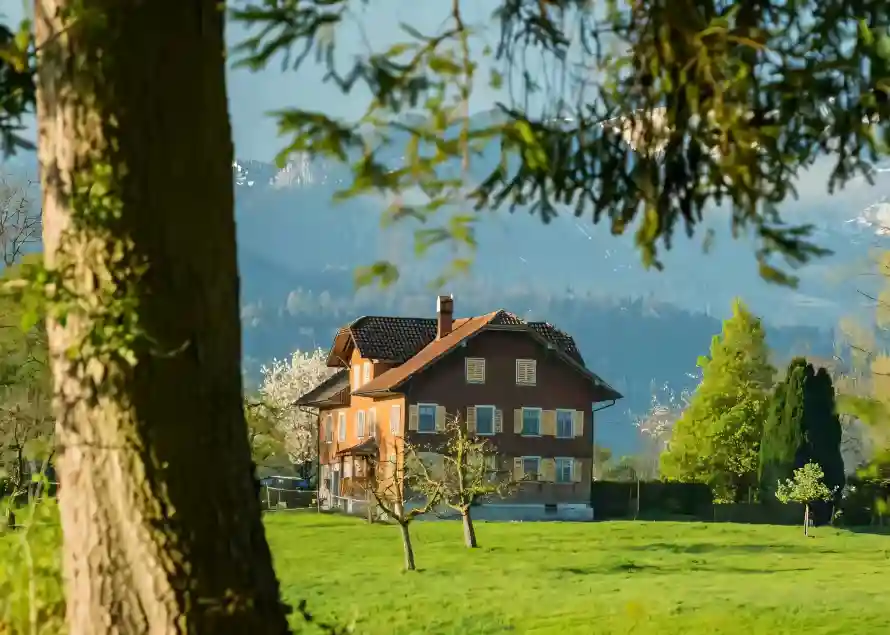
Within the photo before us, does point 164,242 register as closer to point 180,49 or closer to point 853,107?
point 180,49

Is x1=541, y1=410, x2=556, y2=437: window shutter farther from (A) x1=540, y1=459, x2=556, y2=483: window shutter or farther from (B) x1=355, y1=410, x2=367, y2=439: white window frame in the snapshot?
(B) x1=355, y1=410, x2=367, y2=439: white window frame

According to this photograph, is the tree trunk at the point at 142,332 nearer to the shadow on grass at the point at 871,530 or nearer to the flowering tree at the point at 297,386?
the shadow on grass at the point at 871,530

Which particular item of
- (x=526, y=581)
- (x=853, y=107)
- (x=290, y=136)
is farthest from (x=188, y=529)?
(x=526, y=581)

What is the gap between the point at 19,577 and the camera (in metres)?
4.62

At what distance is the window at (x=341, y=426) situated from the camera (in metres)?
48.7

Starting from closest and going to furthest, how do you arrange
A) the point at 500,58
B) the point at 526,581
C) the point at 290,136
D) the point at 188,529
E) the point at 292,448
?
the point at 188,529, the point at 290,136, the point at 500,58, the point at 526,581, the point at 292,448

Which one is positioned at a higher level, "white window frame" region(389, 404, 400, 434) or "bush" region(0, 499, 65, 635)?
"white window frame" region(389, 404, 400, 434)

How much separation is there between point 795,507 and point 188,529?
43.0 m

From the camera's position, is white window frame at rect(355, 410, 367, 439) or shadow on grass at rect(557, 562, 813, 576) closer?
shadow on grass at rect(557, 562, 813, 576)

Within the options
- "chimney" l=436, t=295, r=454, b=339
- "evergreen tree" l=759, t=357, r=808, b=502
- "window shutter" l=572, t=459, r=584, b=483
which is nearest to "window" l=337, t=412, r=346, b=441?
"chimney" l=436, t=295, r=454, b=339

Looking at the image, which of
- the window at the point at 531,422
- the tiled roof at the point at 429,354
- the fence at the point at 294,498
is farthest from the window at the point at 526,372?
the fence at the point at 294,498

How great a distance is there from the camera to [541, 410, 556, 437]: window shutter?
Answer: 42.6 m

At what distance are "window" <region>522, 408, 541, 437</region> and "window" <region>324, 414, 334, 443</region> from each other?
1096 centimetres

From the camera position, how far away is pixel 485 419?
42.1 metres
